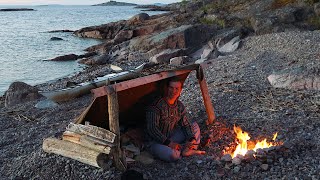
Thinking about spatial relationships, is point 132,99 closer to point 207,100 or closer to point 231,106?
point 207,100

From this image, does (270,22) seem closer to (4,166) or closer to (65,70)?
(65,70)

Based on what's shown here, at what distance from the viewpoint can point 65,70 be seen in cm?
2575

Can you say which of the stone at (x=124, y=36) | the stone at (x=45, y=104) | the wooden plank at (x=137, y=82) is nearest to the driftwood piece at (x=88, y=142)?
the wooden plank at (x=137, y=82)

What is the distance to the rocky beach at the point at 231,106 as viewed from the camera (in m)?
6.93

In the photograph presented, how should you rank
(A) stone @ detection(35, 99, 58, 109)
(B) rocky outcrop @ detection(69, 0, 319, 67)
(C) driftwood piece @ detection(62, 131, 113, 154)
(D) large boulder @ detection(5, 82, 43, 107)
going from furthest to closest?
(B) rocky outcrop @ detection(69, 0, 319, 67) < (D) large boulder @ detection(5, 82, 43, 107) < (A) stone @ detection(35, 99, 58, 109) < (C) driftwood piece @ detection(62, 131, 113, 154)

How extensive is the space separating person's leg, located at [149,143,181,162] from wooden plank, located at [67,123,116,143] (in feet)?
4.39

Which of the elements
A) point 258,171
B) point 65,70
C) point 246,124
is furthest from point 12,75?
point 258,171

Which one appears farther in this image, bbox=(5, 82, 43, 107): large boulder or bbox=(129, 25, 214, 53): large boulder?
bbox=(129, 25, 214, 53): large boulder

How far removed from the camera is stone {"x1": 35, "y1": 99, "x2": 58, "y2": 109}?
13696mm

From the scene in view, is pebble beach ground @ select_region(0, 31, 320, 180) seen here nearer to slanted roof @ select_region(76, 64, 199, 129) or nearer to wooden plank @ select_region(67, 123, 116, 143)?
wooden plank @ select_region(67, 123, 116, 143)

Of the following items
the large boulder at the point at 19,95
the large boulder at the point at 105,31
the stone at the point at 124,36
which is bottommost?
the large boulder at the point at 105,31

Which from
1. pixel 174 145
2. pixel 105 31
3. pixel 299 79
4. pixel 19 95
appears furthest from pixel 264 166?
pixel 105 31

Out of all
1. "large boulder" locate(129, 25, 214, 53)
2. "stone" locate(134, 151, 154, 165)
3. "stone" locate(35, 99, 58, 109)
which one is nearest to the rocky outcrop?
"large boulder" locate(129, 25, 214, 53)

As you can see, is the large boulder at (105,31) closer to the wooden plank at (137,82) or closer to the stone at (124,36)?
the stone at (124,36)
